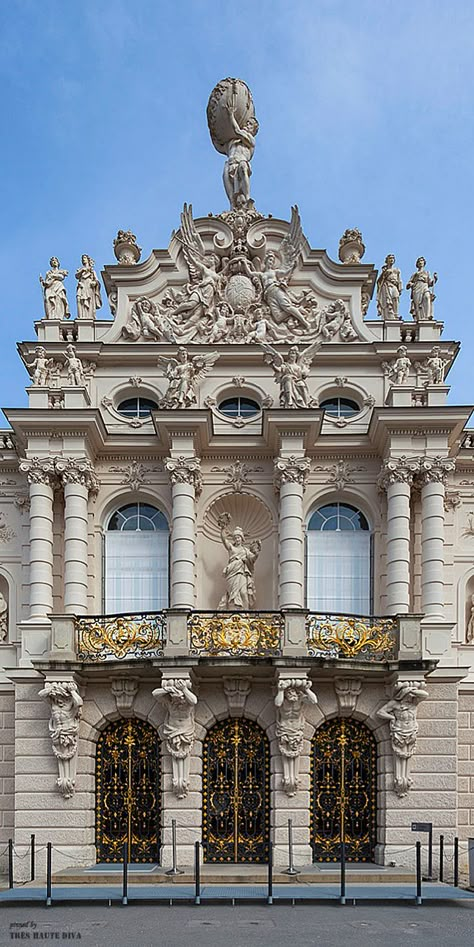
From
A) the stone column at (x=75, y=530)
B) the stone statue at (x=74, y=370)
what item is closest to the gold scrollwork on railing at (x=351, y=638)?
the stone column at (x=75, y=530)

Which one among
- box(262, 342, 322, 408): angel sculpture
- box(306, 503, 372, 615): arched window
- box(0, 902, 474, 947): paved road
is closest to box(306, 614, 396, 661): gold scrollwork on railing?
box(306, 503, 372, 615): arched window

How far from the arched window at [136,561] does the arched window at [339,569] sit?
147 inches

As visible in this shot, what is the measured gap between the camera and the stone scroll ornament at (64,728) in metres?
22.7

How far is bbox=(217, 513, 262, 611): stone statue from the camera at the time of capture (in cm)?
2467

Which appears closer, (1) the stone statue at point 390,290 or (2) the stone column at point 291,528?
(2) the stone column at point 291,528

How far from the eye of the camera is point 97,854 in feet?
75.6

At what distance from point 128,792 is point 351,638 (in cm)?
618

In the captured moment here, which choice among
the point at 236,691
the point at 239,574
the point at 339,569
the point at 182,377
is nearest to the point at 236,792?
the point at 236,691

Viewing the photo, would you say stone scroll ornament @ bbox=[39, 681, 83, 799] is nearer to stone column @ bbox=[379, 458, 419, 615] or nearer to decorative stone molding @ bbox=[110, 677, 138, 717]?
decorative stone molding @ bbox=[110, 677, 138, 717]

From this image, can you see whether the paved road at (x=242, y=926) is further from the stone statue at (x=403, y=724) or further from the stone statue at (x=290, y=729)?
the stone statue at (x=290, y=729)

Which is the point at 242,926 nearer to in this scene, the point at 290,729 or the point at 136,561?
the point at 290,729

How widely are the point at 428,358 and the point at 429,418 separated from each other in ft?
9.52

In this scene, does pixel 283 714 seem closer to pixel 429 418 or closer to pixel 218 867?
pixel 218 867

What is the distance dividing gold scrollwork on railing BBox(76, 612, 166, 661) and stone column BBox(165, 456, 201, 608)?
1.33m
